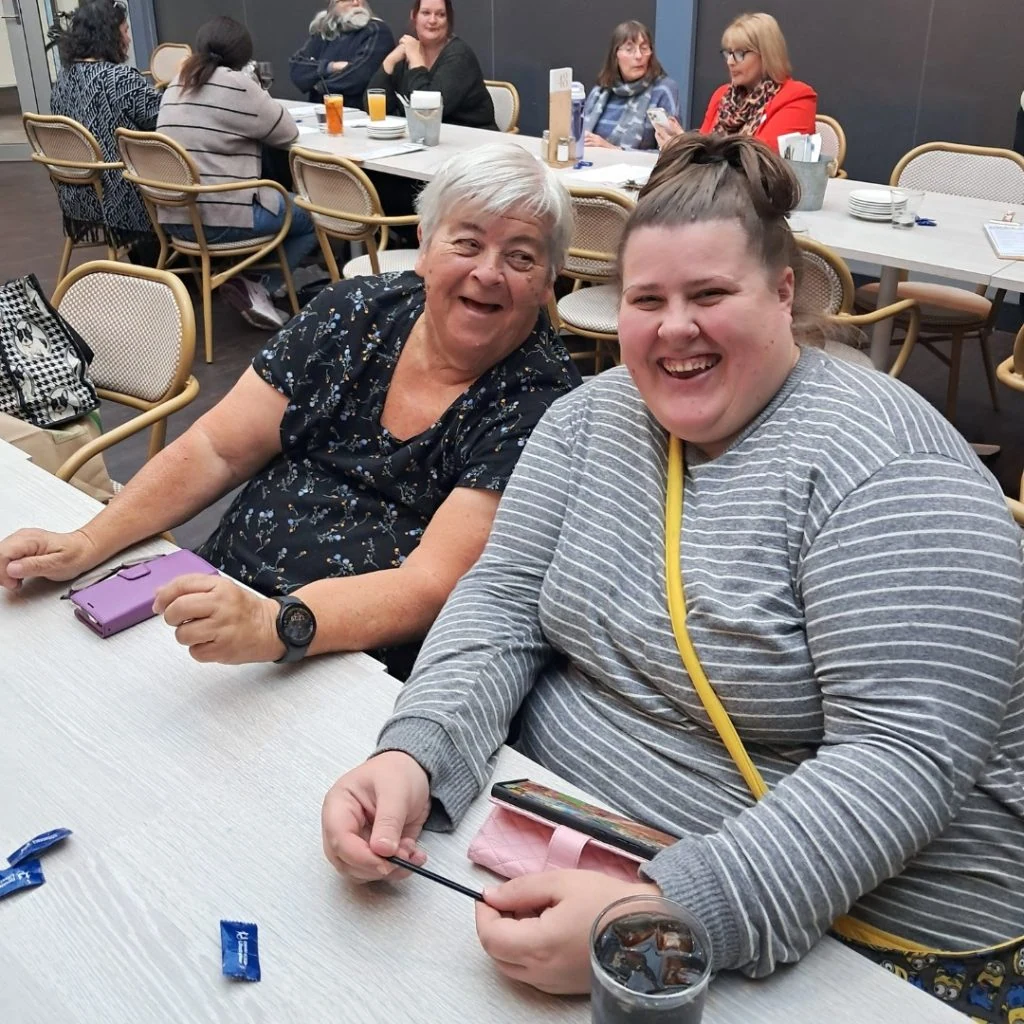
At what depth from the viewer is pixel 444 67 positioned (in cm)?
538

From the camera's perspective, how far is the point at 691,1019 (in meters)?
0.73

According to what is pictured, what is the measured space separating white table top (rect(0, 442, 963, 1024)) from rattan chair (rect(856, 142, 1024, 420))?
291cm

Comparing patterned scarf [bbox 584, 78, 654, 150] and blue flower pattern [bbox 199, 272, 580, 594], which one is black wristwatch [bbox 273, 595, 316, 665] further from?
patterned scarf [bbox 584, 78, 654, 150]

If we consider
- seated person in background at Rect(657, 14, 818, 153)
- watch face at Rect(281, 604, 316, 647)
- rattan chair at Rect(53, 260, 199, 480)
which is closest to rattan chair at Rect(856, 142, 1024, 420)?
→ seated person in background at Rect(657, 14, 818, 153)

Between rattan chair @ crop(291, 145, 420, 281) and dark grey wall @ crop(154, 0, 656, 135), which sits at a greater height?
dark grey wall @ crop(154, 0, 656, 135)

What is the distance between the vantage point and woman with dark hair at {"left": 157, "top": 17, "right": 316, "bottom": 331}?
4379 mm

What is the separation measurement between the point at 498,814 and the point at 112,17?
5054mm

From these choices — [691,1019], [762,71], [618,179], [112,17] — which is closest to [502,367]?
[691,1019]

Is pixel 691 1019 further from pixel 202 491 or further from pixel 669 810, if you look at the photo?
pixel 202 491

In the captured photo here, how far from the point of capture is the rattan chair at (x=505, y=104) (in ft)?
19.5

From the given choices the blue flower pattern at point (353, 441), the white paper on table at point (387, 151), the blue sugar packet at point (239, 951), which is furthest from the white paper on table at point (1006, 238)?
the blue sugar packet at point (239, 951)

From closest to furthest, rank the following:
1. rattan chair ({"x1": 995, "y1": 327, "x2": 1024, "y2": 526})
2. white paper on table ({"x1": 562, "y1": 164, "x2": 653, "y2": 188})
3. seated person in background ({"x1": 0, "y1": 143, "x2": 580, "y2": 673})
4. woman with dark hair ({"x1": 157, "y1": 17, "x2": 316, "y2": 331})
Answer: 1. seated person in background ({"x1": 0, "y1": 143, "x2": 580, "y2": 673})
2. rattan chair ({"x1": 995, "y1": 327, "x2": 1024, "y2": 526})
3. white paper on table ({"x1": 562, "y1": 164, "x2": 653, "y2": 188})
4. woman with dark hair ({"x1": 157, "y1": 17, "x2": 316, "y2": 331})

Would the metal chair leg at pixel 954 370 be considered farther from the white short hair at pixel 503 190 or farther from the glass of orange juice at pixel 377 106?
the glass of orange juice at pixel 377 106

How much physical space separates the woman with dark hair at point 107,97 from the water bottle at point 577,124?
2066mm
